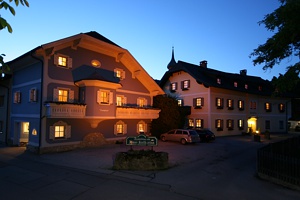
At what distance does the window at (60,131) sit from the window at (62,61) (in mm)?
4966

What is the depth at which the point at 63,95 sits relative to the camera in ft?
62.7

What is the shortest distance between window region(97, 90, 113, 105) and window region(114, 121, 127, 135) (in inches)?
157

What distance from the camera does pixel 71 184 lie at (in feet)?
32.3

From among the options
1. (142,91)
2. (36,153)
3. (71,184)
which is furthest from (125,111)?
(71,184)

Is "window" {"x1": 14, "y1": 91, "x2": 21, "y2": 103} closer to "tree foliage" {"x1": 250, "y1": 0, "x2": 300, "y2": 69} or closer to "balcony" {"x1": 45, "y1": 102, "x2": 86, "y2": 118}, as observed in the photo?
"balcony" {"x1": 45, "y1": 102, "x2": 86, "y2": 118}

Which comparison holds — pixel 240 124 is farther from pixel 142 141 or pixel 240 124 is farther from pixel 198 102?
pixel 142 141

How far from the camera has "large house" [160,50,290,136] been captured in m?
32.2

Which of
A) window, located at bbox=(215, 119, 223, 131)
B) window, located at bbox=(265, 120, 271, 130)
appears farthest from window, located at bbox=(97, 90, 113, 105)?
window, located at bbox=(265, 120, 271, 130)

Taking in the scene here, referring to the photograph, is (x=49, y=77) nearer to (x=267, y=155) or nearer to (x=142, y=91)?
(x=142, y=91)

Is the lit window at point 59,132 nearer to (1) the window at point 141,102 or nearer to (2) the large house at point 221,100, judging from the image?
(1) the window at point 141,102

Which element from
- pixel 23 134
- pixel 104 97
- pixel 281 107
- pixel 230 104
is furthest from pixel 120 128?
pixel 281 107

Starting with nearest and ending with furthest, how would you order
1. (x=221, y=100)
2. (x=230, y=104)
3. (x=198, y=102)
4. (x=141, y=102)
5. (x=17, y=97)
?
(x=17, y=97) → (x=141, y=102) → (x=198, y=102) → (x=221, y=100) → (x=230, y=104)

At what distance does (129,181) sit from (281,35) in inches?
380

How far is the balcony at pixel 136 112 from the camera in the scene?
73.0 feet
